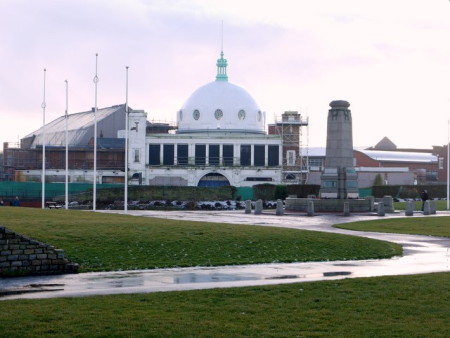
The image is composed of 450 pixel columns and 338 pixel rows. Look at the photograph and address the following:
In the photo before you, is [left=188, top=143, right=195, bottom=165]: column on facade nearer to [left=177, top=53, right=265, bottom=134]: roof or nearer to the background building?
the background building

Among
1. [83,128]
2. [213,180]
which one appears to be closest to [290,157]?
[213,180]

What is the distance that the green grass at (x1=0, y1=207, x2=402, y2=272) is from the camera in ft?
75.6

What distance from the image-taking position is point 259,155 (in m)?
121

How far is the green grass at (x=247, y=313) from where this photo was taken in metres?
12.8

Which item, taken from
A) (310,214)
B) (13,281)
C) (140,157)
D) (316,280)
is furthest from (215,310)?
(140,157)

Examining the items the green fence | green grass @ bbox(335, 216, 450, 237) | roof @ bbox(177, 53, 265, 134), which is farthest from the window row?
green grass @ bbox(335, 216, 450, 237)

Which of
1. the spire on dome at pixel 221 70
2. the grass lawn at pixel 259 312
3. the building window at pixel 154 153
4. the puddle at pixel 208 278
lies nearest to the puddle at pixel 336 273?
the grass lawn at pixel 259 312

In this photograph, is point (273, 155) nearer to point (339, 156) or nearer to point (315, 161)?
point (315, 161)

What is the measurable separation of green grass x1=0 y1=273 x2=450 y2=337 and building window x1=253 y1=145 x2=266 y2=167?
338 feet

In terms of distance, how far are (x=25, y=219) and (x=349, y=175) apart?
37.0 m

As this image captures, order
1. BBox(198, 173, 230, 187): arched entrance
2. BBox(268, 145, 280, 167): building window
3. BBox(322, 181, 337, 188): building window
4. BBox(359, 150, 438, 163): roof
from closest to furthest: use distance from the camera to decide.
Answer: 1. BBox(322, 181, 337, 188): building window
2. BBox(198, 173, 230, 187): arched entrance
3. BBox(268, 145, 280, 167): building window
4. BBox(359, 150, 438, 163): roof

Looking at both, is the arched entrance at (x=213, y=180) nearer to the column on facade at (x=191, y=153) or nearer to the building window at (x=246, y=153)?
the column on facade at (x=191, y=153)

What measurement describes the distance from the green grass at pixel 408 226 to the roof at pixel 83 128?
8091 centimetres

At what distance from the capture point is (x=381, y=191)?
301ft
